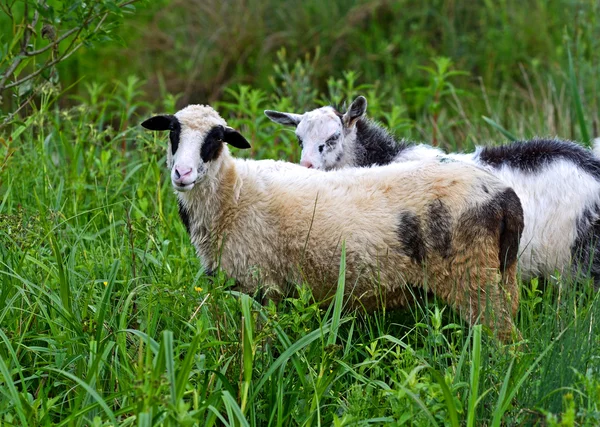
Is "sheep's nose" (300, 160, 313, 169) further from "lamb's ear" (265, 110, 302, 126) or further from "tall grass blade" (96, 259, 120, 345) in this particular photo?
"tall grass blade" (96, 259, 120, 345)

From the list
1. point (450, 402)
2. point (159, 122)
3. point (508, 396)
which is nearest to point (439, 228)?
point (508, 396)

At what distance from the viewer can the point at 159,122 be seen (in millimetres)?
4602

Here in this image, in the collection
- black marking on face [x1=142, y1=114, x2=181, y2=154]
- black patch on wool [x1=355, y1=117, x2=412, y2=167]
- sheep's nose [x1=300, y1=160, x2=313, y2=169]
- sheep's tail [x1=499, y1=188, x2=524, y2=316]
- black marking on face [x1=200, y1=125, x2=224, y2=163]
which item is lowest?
sheep's tail [x1=499, y1=188, x2=524, y2=316]

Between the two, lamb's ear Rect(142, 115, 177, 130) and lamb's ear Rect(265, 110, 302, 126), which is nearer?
lamb's ear Rect(142, 115, 177, 130)

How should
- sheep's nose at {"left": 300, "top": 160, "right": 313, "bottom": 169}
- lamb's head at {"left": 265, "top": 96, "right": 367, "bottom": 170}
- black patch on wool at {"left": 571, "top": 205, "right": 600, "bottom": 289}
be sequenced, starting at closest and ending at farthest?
black patch on wool at {"left": 571, "top": 205, "right": 600, "bottom": 289}
sheep's nose at {"left": 300, "top": 160, "right": 313, "bottom": 169}
lamb's head at {"left": 265, "top": 96, "right": 367, "bottom": 170}

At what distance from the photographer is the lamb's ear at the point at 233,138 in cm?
457

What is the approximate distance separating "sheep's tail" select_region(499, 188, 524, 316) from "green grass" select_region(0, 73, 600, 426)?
0.12 m

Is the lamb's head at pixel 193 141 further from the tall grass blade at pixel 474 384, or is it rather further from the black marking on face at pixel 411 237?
the tall grass blade at pixel 474 384

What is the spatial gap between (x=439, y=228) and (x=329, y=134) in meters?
1.88

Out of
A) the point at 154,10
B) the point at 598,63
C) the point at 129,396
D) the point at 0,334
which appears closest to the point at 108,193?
the point at 0,334

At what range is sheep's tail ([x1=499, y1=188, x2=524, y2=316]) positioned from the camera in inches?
166

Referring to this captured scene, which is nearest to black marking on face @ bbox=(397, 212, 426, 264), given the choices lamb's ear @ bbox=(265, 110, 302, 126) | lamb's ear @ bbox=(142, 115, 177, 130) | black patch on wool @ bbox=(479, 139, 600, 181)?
black patch on wool @ bbox=(479, 139, 600, 181)

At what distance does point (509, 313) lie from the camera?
4.16m

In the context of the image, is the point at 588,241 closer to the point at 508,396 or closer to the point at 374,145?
the point at 374,145
